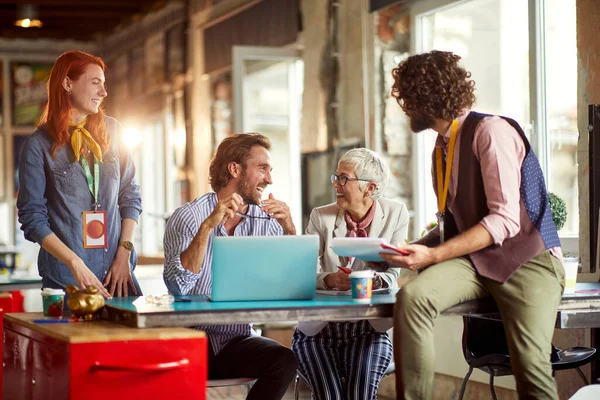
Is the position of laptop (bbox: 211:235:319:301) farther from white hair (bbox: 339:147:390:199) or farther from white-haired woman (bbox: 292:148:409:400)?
white hair (bbox: 339:147:390:199)

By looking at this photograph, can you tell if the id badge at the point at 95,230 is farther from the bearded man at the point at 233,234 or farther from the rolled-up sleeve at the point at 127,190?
the bearded man at the point at 233,234

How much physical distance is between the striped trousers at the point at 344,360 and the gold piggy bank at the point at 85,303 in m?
0.83

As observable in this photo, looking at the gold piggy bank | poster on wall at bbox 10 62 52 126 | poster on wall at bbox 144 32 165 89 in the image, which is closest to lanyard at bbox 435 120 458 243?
the gold piggy bank

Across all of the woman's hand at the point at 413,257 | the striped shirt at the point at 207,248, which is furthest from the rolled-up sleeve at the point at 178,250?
the woman's hand at the point at 413,257

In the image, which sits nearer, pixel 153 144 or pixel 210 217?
pixel 210 217

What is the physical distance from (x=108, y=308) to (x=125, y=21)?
9.70m

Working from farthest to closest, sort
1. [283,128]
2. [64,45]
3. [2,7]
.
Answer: [64,45]
[2,7]
[283,128]

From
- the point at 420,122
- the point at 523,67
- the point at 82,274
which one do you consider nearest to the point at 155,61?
the point at 523,67

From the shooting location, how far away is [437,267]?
9.20ft

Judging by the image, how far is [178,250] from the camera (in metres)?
3.38

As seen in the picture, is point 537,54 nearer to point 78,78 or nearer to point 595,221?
point 595,221

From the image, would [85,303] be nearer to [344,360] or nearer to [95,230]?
[95,230]

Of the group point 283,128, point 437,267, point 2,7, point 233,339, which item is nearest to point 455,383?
point 233,339

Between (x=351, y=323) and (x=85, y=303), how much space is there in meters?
1.05
